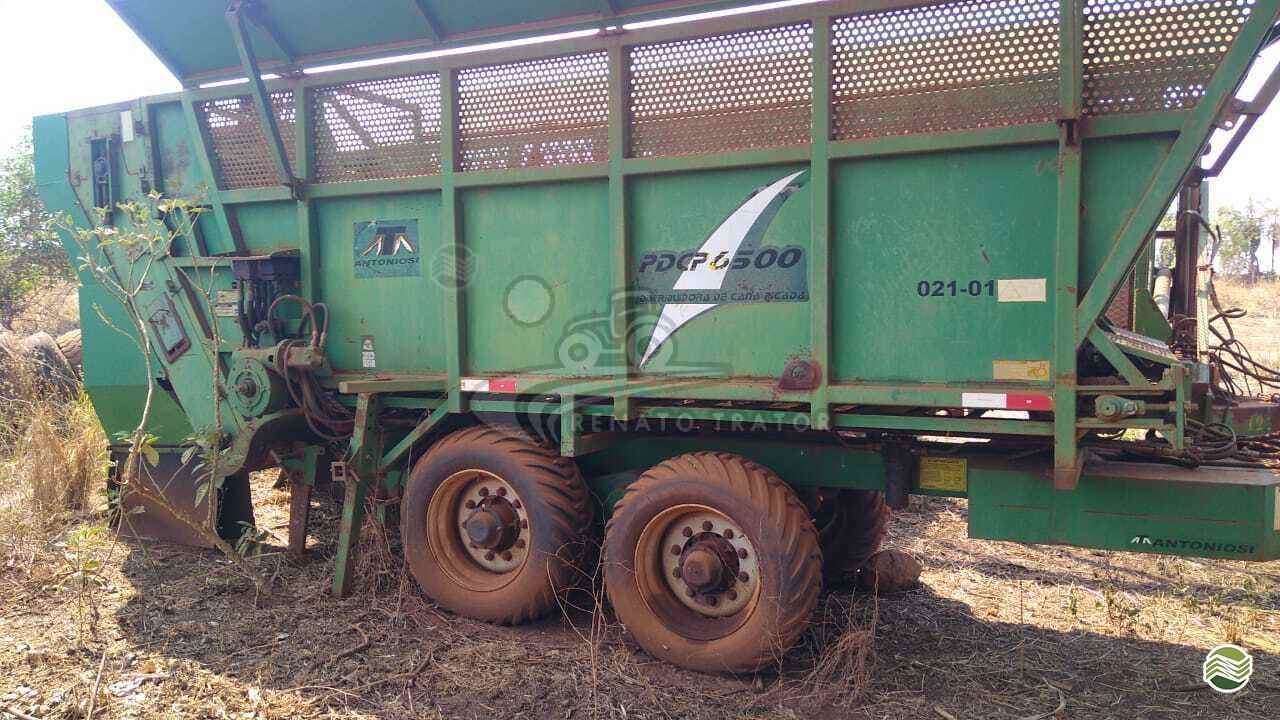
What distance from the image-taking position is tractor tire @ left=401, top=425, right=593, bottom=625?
4805 millimetres

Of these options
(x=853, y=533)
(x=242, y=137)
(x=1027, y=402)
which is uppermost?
(x=242, y=137)

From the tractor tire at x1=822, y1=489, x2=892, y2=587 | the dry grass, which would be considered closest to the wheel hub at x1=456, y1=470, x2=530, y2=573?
the tractor tire at x1=822, y1=489, x2=892, y2=587

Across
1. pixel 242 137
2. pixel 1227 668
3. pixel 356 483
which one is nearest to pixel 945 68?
pixel 1227 668

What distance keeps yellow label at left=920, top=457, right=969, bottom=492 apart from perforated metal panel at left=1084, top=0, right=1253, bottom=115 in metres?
1.72

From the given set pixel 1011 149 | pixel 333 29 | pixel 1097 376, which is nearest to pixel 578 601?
pixel 1097 376

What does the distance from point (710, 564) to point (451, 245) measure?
90.7 inches

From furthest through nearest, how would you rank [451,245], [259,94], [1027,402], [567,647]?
[259,94] < [451,245] < [567,647] < [1027,402]

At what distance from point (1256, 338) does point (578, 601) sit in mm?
16172

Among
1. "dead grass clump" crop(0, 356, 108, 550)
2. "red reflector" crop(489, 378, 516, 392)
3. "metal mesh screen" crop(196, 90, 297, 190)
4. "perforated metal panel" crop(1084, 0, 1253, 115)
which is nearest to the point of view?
"perforated metal panel" crop(1084, 0, 1253, 115)

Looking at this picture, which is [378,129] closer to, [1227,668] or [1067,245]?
[1067,245]

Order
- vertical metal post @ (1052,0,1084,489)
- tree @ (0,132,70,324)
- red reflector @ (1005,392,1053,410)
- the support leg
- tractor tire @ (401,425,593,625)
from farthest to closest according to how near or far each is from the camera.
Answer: tree @ (0,132,70,324), the support leg, tractor tire @ (401,425,593,625), red reflector @ (1005,392,1053,410), vertical metal post @ (1052,0,1084,489)

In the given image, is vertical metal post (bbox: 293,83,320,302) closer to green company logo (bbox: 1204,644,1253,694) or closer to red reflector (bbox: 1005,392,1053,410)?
red reflector (bbox: 1005,392,1053,410)

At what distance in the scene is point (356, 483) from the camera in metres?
5.25

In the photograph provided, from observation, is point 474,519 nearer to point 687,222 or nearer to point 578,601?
point 578,601
